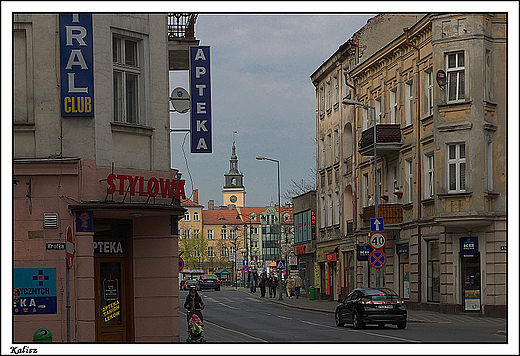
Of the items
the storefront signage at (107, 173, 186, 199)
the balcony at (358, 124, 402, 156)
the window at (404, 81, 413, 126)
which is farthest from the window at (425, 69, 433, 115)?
the storefront signage at (107, 173, 186, 199)

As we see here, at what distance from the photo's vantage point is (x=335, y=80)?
56031mm

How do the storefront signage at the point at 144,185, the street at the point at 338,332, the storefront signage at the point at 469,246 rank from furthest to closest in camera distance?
the storefront signage at the point at 469,246 → the street at the point at 338,332 → the storefront signage at the point at 144,185

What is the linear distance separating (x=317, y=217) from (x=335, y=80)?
10.7m

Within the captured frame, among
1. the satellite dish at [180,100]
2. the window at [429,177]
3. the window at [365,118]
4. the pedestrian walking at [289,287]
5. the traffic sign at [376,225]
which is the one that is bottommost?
the pedestrian walking at [289,287]

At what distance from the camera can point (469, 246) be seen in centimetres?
3578

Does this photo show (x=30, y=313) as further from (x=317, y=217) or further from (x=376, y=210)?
(x=317, y=217)

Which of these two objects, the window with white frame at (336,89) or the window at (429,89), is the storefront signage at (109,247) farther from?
the window with white frame at (336,89)

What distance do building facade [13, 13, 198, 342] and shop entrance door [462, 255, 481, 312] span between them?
1965 centimetres

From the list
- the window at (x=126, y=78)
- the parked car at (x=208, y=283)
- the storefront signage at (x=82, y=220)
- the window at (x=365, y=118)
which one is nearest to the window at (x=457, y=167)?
the window at (x=365, y=118)

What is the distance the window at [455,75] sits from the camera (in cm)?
3631

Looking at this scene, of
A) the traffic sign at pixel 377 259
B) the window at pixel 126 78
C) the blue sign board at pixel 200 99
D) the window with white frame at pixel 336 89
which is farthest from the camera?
the window with white frame at pixel 336 89

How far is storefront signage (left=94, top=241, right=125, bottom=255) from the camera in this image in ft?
63.5

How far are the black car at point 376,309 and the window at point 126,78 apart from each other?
469 inches

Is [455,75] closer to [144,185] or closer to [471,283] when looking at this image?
[471,283]
